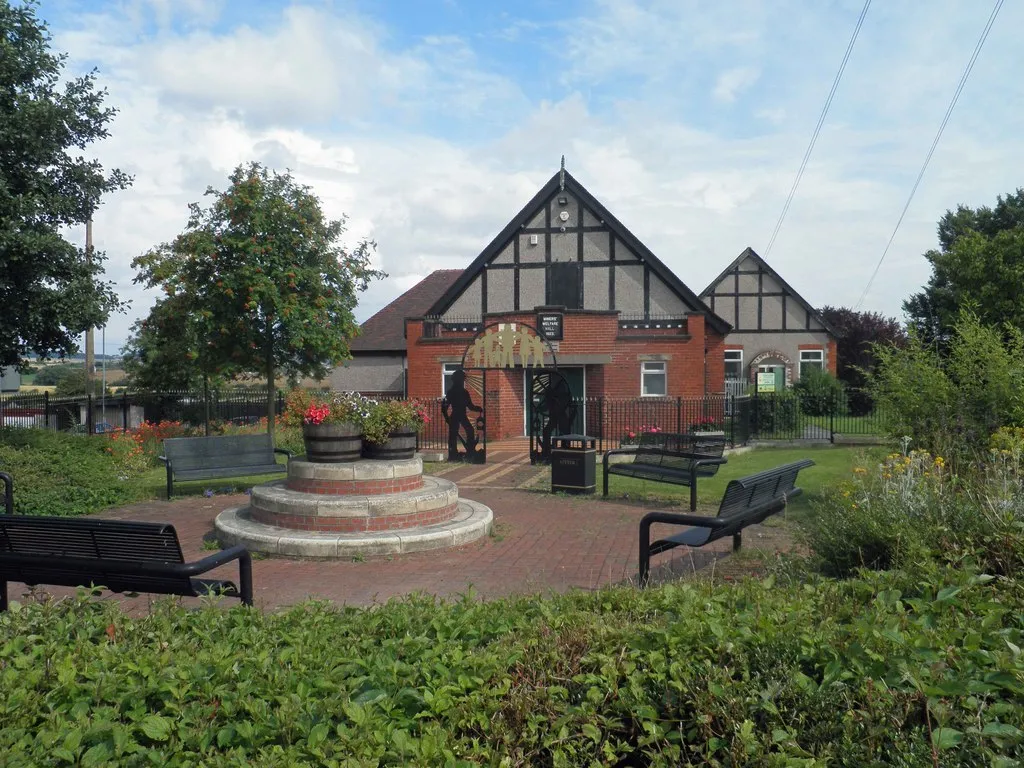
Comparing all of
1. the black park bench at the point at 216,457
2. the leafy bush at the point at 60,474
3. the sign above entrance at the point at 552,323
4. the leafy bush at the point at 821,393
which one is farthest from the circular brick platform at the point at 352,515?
the leafy bush at the point at 821,393

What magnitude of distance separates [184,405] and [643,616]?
24.4 meters

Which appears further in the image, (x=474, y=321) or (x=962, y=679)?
(x=474, y=321)

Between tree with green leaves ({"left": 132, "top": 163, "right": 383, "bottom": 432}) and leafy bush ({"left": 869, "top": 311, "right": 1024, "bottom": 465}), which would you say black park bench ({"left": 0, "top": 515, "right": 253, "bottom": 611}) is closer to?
leafy bush ({"left": 869, "top": 311, "right": 1024, "bottom": 465})

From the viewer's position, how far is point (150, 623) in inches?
159

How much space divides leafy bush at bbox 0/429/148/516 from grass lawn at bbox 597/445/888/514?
22.7 ft

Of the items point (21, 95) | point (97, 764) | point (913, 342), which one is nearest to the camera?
point (97, 764)

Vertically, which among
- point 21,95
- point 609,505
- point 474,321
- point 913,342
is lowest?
point 609,505

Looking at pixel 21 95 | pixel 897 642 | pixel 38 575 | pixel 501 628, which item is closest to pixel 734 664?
pixel 897 642

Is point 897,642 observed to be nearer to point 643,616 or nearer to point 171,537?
point 643,616

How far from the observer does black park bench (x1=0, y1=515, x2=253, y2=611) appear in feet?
17.4

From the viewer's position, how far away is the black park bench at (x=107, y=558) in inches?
208

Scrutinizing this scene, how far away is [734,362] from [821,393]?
5.35m

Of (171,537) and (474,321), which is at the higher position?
(474,321)

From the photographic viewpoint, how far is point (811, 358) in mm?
38125
